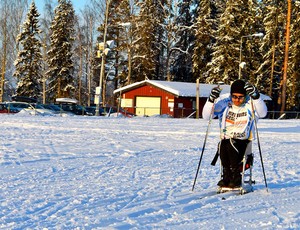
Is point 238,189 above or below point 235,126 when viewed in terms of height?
below

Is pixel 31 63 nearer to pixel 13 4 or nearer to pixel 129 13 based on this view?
pixel 13 4

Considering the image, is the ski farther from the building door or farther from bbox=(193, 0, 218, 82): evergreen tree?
bbox=(193, 0, 218, 82): evergreen tree

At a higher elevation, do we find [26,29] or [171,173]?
[26,29]

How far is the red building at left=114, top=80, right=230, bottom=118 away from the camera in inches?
1436

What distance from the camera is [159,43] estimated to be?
48906 mm

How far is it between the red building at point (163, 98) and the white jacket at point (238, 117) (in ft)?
93.4

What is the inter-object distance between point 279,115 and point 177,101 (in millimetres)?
9934

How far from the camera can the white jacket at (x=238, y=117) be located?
5.98 m

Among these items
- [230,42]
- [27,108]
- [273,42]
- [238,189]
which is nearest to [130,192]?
[238,189]

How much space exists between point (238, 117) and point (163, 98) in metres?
32.6

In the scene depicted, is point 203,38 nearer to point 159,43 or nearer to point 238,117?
point 159,43

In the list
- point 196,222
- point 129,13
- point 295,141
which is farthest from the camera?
point 129,13

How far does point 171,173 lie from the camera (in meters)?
7.54

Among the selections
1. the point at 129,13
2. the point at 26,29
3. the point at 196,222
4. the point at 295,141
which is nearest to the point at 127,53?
the point at 129,13
